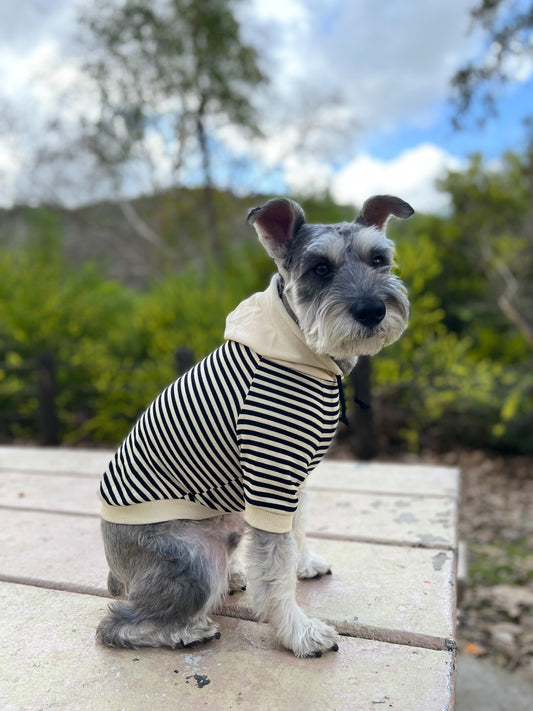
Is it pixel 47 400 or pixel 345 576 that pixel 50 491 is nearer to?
pixel 345 576

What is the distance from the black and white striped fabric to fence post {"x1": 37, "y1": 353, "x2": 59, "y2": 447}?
234 inches

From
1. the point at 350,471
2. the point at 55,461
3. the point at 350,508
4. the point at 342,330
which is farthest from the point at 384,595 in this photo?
the point at 55,461

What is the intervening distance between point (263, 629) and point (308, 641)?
9.6 inches

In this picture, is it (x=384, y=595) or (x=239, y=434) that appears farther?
(x=384, y=595)

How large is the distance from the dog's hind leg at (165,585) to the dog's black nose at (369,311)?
959mm

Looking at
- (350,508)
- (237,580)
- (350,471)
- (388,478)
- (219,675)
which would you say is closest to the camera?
(219,675)

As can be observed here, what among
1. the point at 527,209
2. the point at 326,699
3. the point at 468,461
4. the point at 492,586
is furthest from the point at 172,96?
the point at 326,699

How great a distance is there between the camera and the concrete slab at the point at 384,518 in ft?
9.77

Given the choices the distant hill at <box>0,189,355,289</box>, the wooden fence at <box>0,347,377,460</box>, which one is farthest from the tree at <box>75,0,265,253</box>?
the wooden fence at <box>0,347,377,460</box>

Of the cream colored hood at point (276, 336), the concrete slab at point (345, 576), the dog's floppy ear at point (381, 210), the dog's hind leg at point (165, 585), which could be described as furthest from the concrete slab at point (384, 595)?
the dog's floppy ear at point (381, 210)

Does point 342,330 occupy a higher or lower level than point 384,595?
higher

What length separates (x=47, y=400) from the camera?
7.83 m

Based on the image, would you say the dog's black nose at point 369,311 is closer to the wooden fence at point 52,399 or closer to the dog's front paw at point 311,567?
the dog's front paw at point 311,567

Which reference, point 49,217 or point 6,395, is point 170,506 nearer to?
point 6,395
